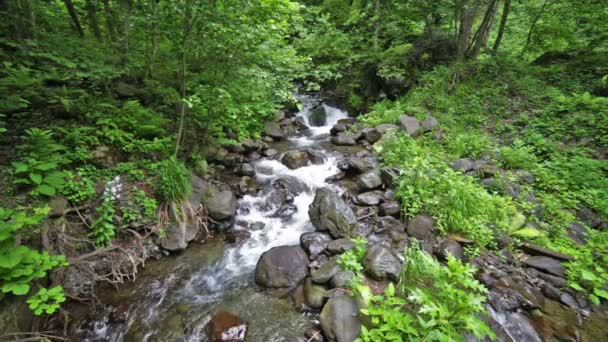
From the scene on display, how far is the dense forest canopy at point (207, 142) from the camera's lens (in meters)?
3.50

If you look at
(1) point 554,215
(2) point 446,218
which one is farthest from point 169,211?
(1) point 554,215

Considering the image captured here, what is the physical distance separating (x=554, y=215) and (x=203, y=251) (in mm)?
6644

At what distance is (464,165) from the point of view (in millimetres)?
6293

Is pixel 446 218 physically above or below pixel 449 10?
below

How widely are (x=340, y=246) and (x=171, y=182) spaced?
3236mm

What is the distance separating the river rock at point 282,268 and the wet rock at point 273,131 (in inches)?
211

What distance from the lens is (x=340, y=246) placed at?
4.62m

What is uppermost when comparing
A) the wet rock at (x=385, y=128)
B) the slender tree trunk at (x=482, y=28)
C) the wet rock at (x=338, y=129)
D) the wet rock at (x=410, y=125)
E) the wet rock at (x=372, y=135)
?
the slender tree trunk at (x=482, y=28)

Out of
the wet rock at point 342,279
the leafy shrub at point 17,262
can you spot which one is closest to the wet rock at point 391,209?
the wet rock at point 342,279

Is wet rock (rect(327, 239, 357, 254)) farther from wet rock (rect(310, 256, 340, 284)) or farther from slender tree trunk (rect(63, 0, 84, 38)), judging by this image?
slender tree trunk (rect(63, 0, 84, 38))

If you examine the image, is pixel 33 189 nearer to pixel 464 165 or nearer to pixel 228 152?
pixel 228 152

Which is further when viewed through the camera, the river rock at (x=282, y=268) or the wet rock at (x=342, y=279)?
the river rock at (x=282, y=268)

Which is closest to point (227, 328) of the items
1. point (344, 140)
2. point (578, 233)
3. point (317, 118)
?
point (578, 233)

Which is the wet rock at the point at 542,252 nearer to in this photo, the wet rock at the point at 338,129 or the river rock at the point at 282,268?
the river rock at the point at 282,268
